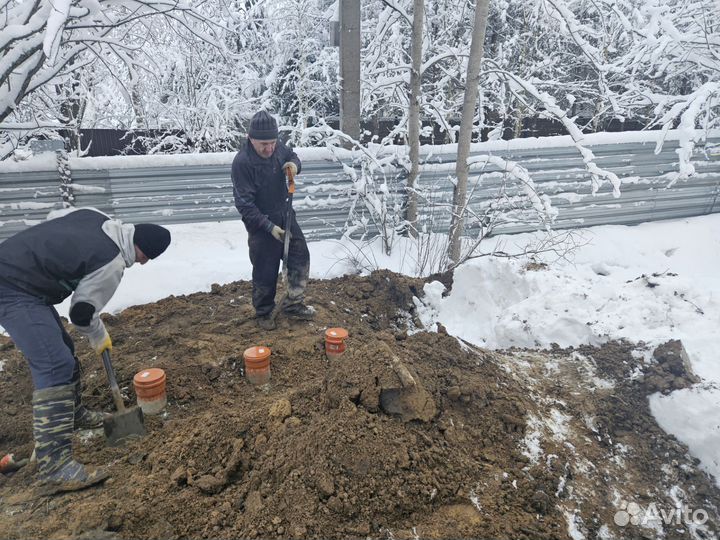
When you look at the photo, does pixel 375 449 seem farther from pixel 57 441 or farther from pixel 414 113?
pixel 414 113

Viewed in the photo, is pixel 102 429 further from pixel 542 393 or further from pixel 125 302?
pixel 542 393

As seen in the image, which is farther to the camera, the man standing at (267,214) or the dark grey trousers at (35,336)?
the man standing at (267,214)

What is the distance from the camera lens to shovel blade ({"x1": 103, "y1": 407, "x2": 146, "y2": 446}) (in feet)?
8.88

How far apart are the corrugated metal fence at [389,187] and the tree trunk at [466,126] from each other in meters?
0.25

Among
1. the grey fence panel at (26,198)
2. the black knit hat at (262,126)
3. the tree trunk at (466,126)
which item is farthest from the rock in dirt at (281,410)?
the grey fence panel at (26,198)

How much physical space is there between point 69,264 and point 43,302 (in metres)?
0.33

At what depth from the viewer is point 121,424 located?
2723 mm

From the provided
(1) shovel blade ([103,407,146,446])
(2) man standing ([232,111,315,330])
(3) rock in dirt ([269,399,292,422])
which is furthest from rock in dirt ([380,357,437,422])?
(2) man standing ([232,111,315,330])

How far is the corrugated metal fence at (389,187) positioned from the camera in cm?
532

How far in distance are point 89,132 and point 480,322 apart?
10.9 m

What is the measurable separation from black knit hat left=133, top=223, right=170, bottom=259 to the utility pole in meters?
3.86

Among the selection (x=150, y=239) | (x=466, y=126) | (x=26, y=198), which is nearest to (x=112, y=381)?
(x=150, y=239)

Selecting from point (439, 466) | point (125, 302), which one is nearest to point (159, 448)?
point (439, 466)

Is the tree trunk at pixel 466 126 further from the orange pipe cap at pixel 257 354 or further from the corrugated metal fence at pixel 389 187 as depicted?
the orange pipe cap at pixel 257 354
